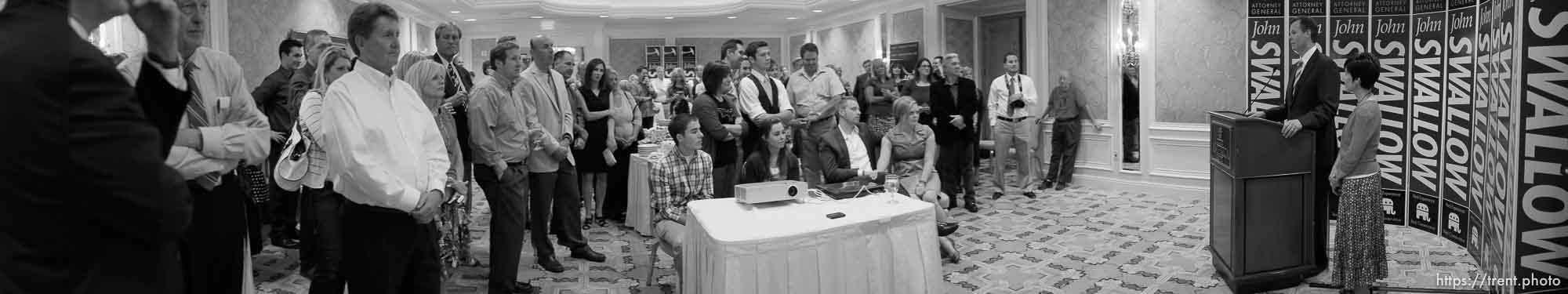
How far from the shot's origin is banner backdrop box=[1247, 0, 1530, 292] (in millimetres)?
2633

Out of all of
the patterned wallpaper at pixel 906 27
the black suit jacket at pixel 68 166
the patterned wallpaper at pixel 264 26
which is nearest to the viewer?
the black suit jacket at pixel 68 166

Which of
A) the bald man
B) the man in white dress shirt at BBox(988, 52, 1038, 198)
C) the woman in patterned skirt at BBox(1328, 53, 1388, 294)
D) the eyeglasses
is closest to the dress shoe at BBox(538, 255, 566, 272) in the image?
the bald man

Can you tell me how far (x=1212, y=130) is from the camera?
4402 millimetres

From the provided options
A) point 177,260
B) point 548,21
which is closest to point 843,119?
point 177,260

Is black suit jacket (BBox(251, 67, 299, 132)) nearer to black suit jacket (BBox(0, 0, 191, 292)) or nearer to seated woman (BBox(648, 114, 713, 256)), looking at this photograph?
seated woman (BBox(648, 114, 713, 256))

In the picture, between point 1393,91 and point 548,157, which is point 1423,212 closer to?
point 1393,91

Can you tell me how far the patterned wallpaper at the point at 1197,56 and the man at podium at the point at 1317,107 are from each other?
3007 mm

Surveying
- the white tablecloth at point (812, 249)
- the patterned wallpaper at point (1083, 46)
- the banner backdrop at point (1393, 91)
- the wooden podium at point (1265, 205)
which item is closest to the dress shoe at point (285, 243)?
the white tablecloth at point (812, 249)

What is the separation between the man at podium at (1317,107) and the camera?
13.2 feet

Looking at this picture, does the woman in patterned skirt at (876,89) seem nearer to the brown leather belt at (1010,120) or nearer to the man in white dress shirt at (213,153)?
the brown leather belt at (1010,120)

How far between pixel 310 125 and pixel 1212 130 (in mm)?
3942

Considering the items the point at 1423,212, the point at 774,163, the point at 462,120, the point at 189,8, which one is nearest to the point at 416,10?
the point at 462,120

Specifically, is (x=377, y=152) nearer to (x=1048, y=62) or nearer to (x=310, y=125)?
(x=310, y=125)

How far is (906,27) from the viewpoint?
11867 millimetres
